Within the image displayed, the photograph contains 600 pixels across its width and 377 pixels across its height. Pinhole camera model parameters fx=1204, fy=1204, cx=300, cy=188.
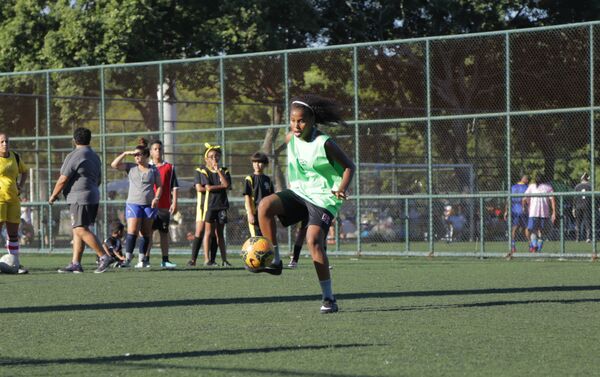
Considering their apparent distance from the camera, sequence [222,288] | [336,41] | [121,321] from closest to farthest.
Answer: [121,321] < [222,288] < [336,41]

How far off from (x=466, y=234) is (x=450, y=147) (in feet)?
5.03

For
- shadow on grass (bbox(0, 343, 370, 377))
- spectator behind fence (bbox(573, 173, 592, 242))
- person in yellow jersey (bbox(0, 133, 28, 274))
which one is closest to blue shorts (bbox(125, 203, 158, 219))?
person in yellow jersey (bbox(0, 133, 28, 274))

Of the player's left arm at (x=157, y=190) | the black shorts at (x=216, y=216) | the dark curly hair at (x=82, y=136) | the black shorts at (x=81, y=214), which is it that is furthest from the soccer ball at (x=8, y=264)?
the black shorts at (x=216, y=216)

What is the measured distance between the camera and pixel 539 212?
66.2 feet

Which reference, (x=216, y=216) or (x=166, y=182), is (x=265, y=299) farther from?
(x=216, y=216)

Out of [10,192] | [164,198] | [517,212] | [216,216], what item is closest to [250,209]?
[216,216]

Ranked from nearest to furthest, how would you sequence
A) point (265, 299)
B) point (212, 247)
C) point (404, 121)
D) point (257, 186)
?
point (265, 299), point (257, 186), point (212, 247), point (404, 121)

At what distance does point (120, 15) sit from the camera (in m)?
31.1

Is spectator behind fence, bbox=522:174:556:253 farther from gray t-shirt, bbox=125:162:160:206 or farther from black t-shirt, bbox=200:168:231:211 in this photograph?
gray t-shirt, bbox=125:162:160:206

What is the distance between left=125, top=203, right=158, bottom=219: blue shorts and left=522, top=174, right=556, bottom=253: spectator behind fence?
21.2 ft

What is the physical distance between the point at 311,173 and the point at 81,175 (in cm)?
637

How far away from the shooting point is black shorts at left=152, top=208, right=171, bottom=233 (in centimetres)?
1753

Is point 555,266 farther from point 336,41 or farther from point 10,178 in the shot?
point 336,41

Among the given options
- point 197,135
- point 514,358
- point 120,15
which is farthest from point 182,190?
point 514,358
